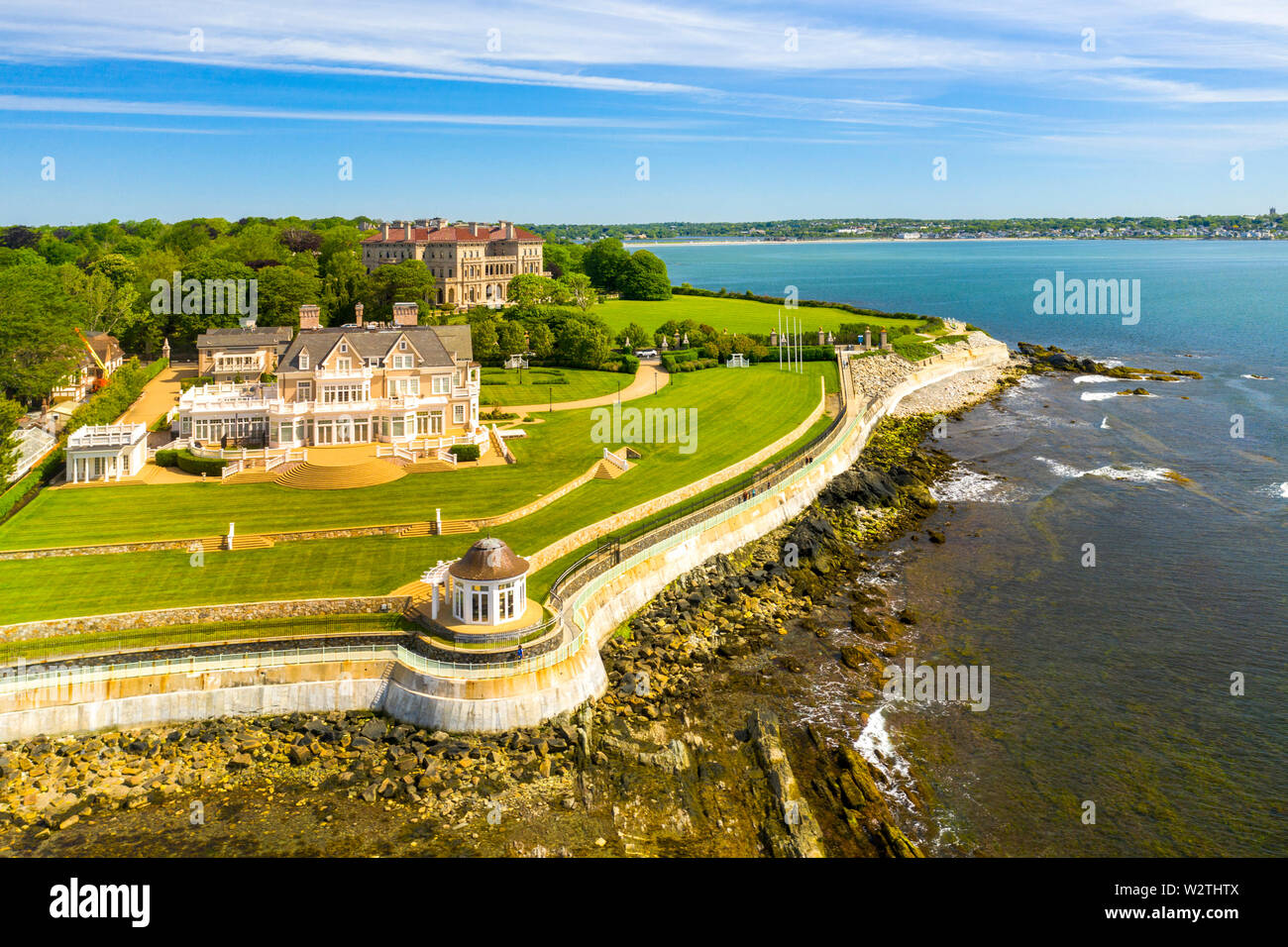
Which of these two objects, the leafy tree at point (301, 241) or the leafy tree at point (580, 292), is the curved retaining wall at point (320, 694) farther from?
the leafy tree at point (301, 241)

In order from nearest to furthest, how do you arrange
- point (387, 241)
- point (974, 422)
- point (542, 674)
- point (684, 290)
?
point (542, 674) < point (974, 422) < point (387, 241) < point (684, 290)

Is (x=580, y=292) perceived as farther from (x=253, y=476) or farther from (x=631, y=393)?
(x=253, y=476)

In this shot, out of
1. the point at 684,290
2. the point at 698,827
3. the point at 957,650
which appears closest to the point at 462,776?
the point at 698,827

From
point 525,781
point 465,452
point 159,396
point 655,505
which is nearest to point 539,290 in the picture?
point 159,396

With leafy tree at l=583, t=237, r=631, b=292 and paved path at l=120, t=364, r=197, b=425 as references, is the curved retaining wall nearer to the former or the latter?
paved path at l=120, t=364, r=197, b=425

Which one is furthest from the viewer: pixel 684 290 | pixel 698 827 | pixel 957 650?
pixel 684 290
